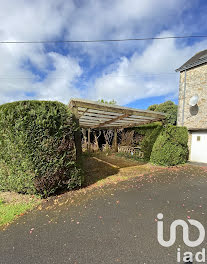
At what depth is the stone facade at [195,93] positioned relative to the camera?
7589 mm

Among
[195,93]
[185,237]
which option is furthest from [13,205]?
[195,93]

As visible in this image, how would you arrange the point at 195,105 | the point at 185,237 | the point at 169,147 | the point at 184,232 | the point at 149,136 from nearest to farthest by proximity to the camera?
1. the point at 185,237
2. the point at 184,232
3. the point at 169,147
4. the point at 149,136
5. the point at 195,105

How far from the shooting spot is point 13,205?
291 centimetres

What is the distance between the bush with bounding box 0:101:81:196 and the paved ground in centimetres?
71

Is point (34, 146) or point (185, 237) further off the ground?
point (34, 146)

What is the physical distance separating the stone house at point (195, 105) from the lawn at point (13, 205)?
9.35 meters

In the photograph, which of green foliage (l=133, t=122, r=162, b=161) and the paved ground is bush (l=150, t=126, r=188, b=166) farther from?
the paved ground

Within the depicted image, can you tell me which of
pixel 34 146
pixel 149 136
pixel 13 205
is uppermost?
pixel 149 136

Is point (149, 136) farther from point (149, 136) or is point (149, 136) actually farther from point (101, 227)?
point (101, 227)

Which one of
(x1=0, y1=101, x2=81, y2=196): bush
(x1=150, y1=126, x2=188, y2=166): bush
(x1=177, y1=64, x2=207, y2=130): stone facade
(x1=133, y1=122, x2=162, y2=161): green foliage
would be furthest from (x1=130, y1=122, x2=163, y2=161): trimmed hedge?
(x1=0, y1=101, x2=81, y2=196): bush

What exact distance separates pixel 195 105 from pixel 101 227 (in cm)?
913

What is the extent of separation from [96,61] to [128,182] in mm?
9908

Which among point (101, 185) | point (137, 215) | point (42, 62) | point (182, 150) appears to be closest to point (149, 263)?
point (137, 215)

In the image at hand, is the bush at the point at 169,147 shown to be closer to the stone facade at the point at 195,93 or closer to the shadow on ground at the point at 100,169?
the shadow on ground at the point at 100,169
